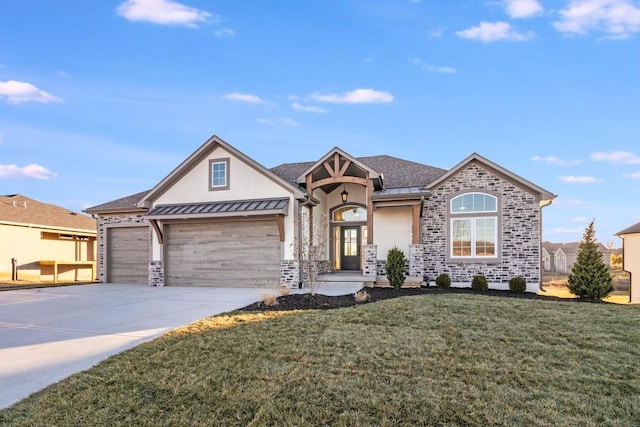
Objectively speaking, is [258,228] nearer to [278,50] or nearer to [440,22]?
[278,50]

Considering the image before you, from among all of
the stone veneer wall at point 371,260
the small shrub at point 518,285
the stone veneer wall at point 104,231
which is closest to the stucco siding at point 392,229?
the stone veneer wall at point 371,260

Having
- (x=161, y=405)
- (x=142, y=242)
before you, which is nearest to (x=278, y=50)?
(x=142, y=242)

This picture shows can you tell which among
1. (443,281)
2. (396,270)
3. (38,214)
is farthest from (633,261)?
(38,214)

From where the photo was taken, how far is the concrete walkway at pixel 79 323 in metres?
4.83

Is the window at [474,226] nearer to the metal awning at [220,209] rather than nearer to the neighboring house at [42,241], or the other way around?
the metal awning at [220,209]

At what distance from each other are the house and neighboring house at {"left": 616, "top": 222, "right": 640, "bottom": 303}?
8.71 m

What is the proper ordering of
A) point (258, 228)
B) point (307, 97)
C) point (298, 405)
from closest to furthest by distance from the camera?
point (298, 405)
point (258, 228)
point (307, 97)

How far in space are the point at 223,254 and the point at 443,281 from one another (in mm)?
8175

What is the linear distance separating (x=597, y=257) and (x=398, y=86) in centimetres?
928

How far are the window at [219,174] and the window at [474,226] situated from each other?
8727mm

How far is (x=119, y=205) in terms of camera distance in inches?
626

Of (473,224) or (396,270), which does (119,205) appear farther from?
(473,224)

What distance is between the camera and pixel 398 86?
1483 centimetres

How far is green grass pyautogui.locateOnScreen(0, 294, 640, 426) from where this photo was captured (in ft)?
11.6
